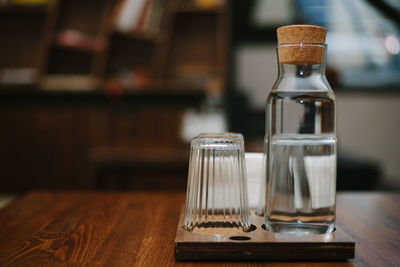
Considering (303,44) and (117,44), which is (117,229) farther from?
(117,44)

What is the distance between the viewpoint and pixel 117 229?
74 cm

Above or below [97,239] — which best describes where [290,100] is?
above

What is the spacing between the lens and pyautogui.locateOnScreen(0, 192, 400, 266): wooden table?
0.60 m

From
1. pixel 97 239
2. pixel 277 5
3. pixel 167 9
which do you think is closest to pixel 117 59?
pixel 167 9

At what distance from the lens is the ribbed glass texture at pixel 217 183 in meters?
0.66

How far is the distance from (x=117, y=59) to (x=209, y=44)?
808 mm

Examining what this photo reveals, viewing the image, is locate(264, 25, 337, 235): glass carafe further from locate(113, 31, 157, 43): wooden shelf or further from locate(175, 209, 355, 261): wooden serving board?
locate(113, 31, 157, 43): wooden shelf

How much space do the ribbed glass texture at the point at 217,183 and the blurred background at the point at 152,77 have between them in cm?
235

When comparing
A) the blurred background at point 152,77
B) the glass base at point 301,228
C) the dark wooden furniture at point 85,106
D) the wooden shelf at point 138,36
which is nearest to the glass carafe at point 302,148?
the glass base at point 301,228

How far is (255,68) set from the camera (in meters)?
3.54

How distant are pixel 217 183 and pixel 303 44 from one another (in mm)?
254

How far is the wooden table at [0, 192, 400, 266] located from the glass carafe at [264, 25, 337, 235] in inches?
3.1

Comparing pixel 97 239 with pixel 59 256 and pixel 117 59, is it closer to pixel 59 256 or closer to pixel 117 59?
pixel 59 256

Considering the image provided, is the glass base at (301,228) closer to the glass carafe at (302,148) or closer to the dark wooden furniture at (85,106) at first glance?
the glass carafe at (302,148)
